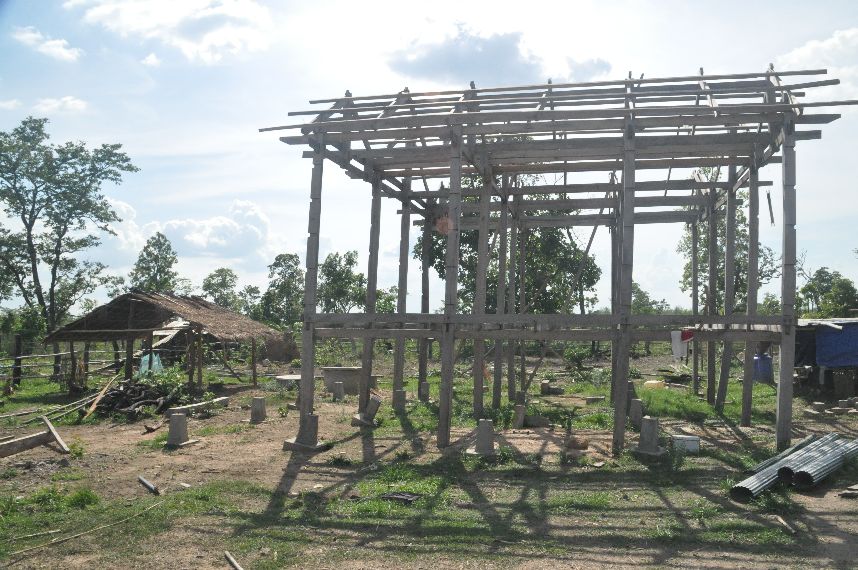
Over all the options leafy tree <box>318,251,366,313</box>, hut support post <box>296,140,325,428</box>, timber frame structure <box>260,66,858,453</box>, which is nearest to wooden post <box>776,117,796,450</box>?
timber frame structure <box>260,66,858,453</box>

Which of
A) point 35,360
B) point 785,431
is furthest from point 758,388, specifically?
point 35,360

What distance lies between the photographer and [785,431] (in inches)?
460

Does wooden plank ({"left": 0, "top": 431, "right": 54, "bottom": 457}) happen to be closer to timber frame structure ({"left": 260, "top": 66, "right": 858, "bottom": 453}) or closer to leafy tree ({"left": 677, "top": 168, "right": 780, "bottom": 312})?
timber frame structure ({"left": 260, "top": 66, "right": 858, "bottom": 453})

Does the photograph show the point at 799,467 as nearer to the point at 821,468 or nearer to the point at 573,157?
the point at 821,468

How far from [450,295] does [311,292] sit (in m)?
2.52

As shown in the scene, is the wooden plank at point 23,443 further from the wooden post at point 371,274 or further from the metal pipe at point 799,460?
the metal pipe at point 799,460

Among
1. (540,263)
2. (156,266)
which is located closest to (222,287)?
(156,266)

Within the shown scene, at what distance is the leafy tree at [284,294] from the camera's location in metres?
47.1

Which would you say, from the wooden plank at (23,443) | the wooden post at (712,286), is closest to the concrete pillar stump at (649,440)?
the wooden post at (712,286)

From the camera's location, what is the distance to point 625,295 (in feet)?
39.7

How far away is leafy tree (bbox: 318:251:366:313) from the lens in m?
42.4

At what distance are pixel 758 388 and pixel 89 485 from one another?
695 inches

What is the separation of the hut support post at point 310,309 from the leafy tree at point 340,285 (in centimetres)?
2861

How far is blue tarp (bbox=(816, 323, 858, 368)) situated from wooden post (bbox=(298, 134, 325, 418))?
44.7 feet
